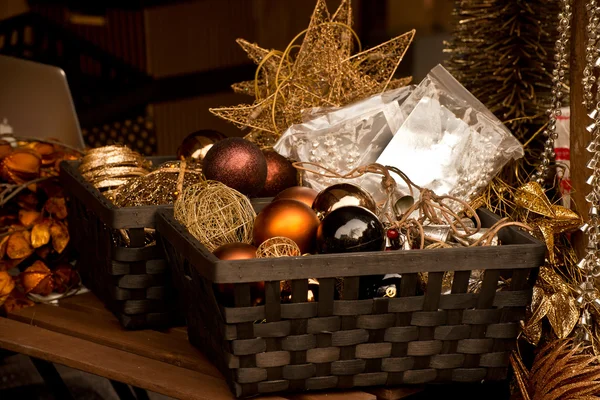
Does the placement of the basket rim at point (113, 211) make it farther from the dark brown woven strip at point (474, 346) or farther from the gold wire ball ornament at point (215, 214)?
the dark brown woven strip at point (474, 346)

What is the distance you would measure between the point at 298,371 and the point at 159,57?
79.6 inches

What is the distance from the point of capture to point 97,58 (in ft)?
8.20

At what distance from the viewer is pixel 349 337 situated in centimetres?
88

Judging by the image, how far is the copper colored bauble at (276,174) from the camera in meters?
1.19

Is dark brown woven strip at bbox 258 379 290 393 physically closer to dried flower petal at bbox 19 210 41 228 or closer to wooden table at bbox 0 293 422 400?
wooden table at bbox 0 293 422 400

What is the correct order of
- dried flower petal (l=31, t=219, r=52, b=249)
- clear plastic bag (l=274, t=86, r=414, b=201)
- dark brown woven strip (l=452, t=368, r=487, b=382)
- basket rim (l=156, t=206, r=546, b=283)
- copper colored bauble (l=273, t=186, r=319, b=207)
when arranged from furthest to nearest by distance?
dried flower petal (l=31, t=219, r=52, b=249), clear plastic bag (l=274, t=86, r=414, b=201), copper colored bauble (l=273, t=186, r=319, b=207), dark brown woven strip (l=452, t=368, r=487, b=382), basket rim (l=156, t=206, r=546, b=283)

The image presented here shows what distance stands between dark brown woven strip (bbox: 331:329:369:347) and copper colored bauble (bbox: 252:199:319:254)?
135 mm

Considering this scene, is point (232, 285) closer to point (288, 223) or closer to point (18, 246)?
point (288, 223)

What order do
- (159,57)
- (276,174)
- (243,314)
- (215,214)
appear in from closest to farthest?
(243,314)
(215,214)
(276,174)
(159,57)

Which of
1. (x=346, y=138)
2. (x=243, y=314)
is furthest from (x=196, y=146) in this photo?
(x=243, y=314)

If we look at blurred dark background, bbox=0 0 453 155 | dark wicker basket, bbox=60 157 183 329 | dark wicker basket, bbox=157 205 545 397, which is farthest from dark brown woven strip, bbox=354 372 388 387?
blurred dark background, bbox=0 0 453 155

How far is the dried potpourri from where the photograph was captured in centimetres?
124

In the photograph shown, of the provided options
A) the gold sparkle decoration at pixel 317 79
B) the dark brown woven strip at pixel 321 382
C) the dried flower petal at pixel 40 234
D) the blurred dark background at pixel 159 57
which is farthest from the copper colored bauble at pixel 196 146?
the blurred dark background at pixel 159 57

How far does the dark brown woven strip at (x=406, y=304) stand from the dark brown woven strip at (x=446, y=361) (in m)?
0.07
